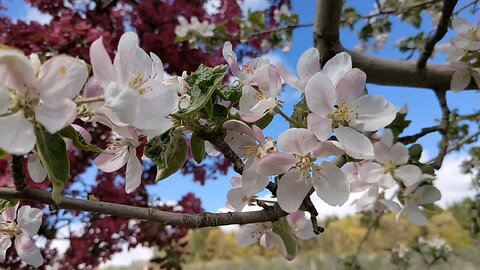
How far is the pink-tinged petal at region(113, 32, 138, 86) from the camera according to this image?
18.1 inches

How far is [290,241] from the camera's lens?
Result: 71 centimetres

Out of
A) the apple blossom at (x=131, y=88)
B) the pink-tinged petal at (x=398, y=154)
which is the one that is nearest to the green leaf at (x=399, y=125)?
the pink-tinged petal at (x=398, y=154)

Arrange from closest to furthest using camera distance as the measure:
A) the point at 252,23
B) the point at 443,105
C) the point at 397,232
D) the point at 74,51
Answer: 1. the point at 443,105
2. the point at 74,51
3. the point at 252,23
4. the point at 397,232

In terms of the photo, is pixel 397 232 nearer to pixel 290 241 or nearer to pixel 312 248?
pixel 312 248

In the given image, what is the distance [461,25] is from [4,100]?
101 cm

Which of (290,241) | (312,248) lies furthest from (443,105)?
(312,248)

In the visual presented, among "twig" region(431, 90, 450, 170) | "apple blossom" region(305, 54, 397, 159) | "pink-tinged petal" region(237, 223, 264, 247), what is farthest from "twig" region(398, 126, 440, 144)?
"apple blossom" region(305, 54, 397, 159)

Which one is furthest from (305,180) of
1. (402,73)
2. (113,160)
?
(402,73)

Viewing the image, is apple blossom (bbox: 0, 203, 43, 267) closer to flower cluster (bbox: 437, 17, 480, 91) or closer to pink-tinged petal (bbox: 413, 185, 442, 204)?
pink-tinged petal (bbox: 413, 185, 442, 204)

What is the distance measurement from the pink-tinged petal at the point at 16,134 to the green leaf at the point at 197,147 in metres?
0.23

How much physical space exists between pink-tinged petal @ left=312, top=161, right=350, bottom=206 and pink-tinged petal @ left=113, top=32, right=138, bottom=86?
0.23 metres

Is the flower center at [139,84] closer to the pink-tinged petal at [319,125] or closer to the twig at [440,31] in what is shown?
the pink-tinged petal at [319,125]

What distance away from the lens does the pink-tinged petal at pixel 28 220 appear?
671 mm

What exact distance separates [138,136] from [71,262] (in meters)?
1.64
